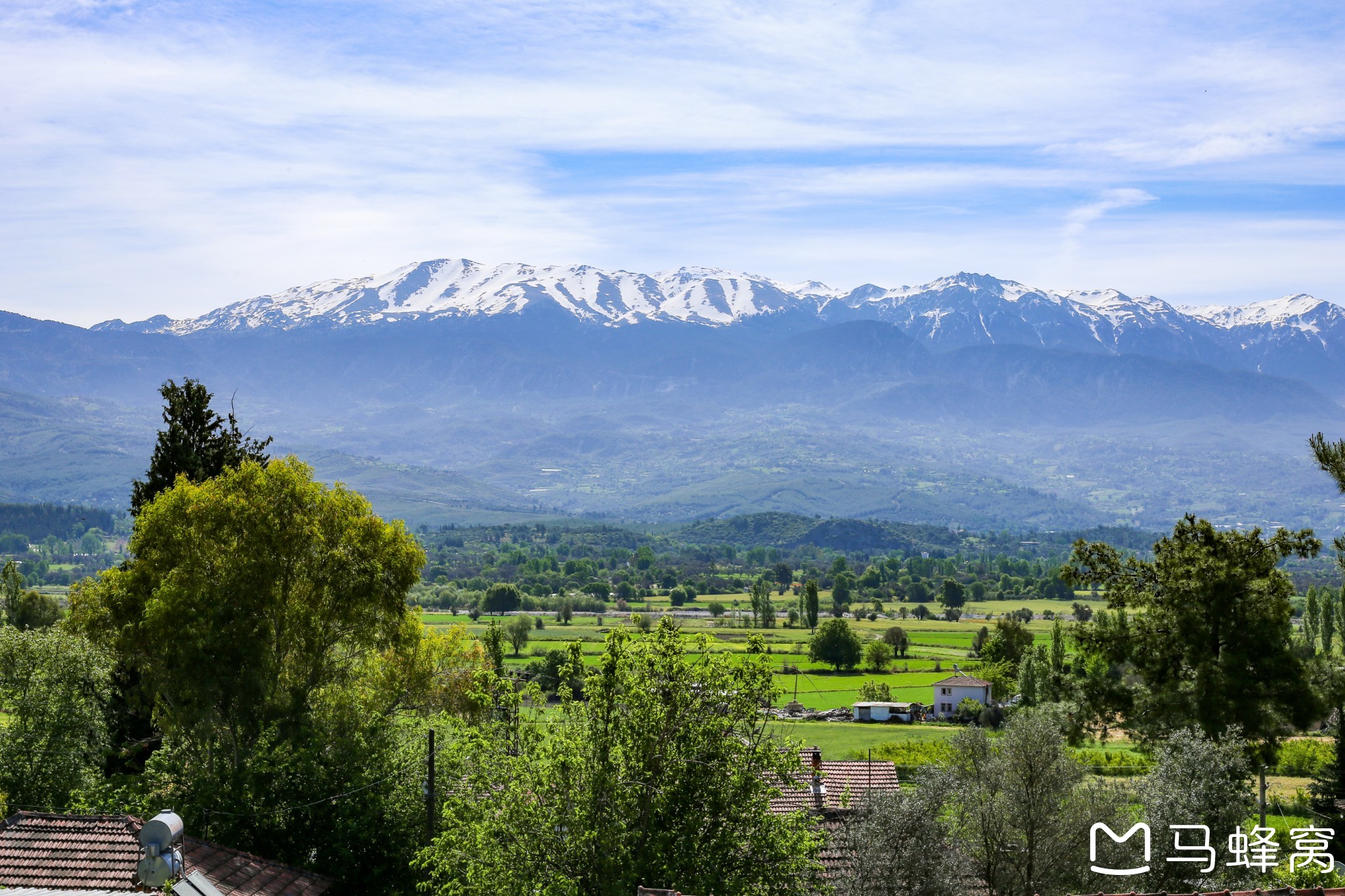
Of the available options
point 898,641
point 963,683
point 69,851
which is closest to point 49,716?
point 69,851

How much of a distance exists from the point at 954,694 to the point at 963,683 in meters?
1.17

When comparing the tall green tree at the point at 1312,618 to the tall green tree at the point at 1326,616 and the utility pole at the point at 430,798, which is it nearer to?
the tall green tree at the point at 1326,616

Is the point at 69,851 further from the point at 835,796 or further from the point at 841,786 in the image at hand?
the point at 841,786

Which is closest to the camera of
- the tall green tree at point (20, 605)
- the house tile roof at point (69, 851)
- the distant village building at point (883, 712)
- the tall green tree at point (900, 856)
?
the house tile roof at point (69, 851)

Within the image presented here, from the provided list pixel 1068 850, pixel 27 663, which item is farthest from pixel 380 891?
pixel 1068 850

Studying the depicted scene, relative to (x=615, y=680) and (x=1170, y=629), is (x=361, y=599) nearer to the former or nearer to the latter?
(x=615, y=680)

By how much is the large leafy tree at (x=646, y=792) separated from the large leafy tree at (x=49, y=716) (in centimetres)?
1345

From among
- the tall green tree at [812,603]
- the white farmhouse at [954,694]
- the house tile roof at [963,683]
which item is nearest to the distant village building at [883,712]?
the white farmhouse at [954,694]

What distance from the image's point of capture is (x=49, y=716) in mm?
28609

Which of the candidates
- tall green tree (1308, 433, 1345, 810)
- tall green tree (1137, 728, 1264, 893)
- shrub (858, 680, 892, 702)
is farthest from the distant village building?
tall green tree (1137, 728, 1264, 893)

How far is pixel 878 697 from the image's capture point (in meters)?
78.9

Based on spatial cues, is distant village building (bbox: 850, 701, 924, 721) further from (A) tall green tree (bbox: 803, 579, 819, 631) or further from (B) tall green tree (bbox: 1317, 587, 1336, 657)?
(A) tall green tree (bbox: 803, 579, 819, 631)

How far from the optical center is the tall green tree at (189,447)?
109 feet

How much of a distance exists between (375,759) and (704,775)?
36.3ft
